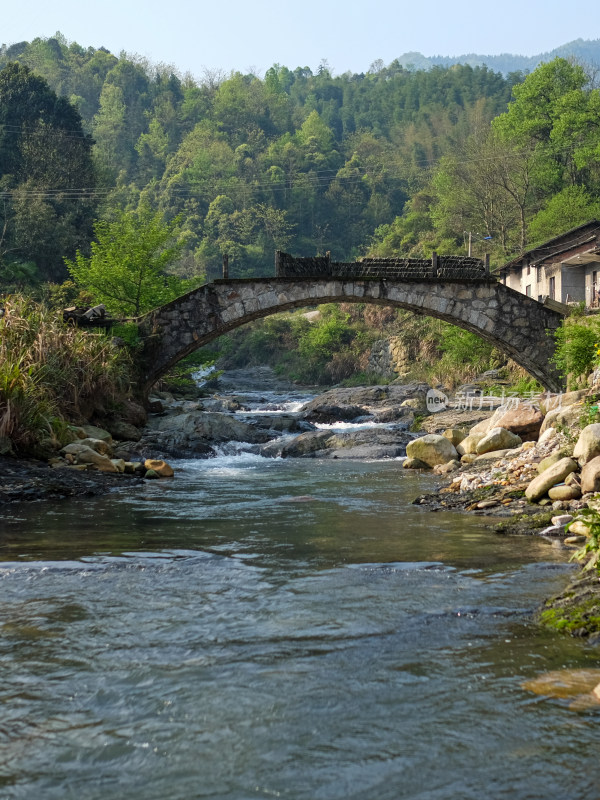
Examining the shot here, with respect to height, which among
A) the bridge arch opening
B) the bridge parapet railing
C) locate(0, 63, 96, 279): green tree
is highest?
locate(0, 63, 96, 279): green tree

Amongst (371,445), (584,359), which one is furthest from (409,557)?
(371,445)

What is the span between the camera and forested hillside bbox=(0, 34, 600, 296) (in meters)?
46.9

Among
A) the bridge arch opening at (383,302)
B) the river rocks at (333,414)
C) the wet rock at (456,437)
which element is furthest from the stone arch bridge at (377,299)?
the river rocks at (333,414)

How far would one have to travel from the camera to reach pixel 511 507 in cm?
1133

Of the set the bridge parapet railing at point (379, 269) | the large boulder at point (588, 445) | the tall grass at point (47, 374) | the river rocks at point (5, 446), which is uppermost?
the bridge parapet railing at point (379, 269)

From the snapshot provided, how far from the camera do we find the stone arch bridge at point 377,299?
22.2 metres

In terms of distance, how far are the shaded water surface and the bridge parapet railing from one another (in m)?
13.2

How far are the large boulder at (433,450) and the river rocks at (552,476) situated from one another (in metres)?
5.56

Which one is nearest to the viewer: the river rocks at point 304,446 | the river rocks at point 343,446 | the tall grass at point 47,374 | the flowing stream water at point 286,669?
the flowing stream water at point 286,669

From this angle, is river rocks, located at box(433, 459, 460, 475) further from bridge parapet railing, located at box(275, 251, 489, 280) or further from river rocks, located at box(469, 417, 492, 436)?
bridge parapet railing, located at box(275, 251, 489, 280)

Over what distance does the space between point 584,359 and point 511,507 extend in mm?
6801

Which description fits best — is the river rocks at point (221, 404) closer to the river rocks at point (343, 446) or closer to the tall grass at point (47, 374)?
the river rocks at point (343, 446)

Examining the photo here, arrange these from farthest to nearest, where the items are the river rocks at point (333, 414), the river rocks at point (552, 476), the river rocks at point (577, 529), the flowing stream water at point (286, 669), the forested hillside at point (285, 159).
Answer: the forested hillside at point (285, 159), the river rocks at point (333, 414), the river rocks at point (552, 476), the river rocks at point (577, 529), the flowing stream water at point (286, 669)

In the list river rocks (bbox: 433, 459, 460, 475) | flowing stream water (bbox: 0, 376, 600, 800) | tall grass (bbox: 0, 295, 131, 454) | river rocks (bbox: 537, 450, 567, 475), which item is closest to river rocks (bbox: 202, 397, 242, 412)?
tall grass (bbox: 0, 295, 131, 454)
